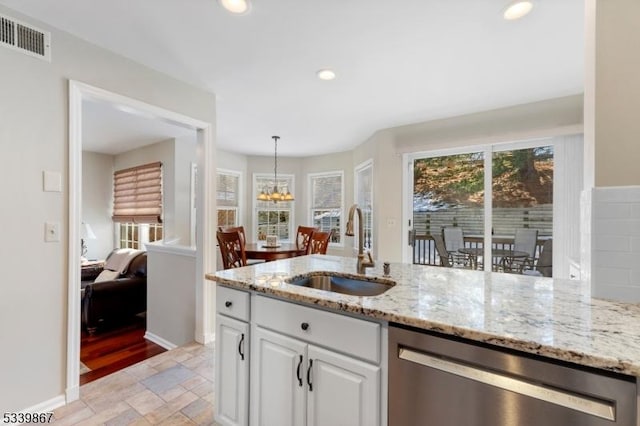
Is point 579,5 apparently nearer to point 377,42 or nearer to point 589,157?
point 589,157

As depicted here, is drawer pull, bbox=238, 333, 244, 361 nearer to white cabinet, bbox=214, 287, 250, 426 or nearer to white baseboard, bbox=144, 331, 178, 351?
white cabinet, bbox=214, 287, 250, 426

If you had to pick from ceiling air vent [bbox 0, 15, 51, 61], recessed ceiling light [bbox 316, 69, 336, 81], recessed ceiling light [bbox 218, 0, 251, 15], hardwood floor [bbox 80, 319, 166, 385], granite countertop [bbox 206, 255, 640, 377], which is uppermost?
recessed ceiling light [bbox 316, 69, 336, 81]

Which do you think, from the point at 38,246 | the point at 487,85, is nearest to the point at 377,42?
the point at 487,85

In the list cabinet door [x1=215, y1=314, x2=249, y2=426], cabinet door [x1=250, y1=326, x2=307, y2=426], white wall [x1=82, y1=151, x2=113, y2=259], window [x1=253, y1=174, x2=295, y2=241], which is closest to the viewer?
cabinet door [x1=250, y1=326, x2=307, y2=426]

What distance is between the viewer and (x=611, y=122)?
4.05 feet

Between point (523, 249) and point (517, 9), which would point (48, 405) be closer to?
point (517, 9)

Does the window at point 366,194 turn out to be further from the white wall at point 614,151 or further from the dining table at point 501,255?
the white wall at point 614,151

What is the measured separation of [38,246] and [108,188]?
4121 mm

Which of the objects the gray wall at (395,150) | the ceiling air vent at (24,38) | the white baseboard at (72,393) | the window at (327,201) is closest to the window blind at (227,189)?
the gray wall at (395,150)

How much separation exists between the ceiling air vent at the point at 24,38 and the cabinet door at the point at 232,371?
6.29ft

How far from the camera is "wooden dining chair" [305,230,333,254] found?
389 centimetres

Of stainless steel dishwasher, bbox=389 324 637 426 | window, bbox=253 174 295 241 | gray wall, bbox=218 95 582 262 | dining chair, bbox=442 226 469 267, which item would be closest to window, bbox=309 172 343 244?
gray wall, bbox=218 95 582 262

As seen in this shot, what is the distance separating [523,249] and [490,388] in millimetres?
2976

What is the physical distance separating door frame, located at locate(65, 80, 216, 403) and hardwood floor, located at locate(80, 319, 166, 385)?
0.79m
